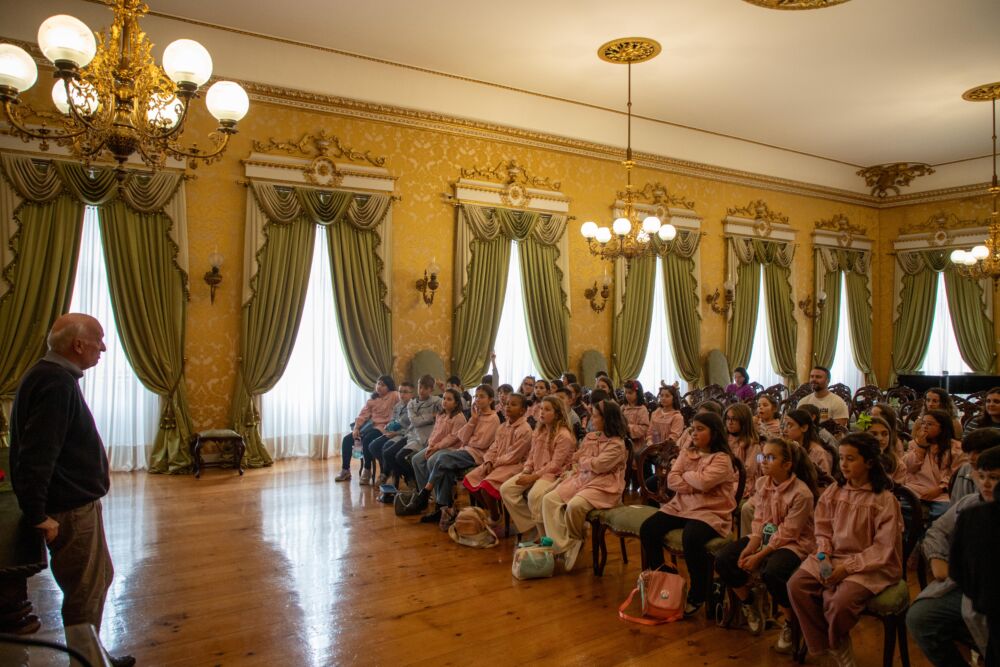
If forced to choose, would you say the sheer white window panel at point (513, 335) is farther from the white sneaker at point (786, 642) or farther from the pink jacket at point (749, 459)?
the white sneaker at point (786, 642)

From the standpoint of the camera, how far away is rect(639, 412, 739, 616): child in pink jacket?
4.11m

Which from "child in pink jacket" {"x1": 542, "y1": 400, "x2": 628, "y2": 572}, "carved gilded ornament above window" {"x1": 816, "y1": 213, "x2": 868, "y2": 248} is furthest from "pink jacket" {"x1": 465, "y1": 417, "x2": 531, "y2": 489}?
"carved gilded ornament above window" {"x1": 816, "y1": 213, "x2": 868, "y2": 248}

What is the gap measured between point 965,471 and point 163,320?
25.1 feet

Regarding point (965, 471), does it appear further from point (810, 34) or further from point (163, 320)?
point (163, 320)

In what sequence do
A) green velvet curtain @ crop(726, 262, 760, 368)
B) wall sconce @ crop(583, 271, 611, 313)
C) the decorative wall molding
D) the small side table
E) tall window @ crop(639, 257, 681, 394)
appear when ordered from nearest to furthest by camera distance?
the small side table < wall sconce @ crop(583, 271, 611, 313) < tall window @ crop(639, 257, 681, 394) < green velvet curtain @ crop(726, 262, 760, 368) < the decorative wall molding

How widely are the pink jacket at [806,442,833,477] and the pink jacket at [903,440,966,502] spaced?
0.68m

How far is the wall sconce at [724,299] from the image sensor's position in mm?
12344

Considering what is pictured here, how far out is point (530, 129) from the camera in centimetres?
1025

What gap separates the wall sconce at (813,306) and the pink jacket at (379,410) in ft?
29.4

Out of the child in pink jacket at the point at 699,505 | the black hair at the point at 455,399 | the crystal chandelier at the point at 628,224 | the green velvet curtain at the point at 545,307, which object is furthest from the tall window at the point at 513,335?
the child in pink jacket at the point at 699,505

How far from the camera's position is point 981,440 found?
3689mm

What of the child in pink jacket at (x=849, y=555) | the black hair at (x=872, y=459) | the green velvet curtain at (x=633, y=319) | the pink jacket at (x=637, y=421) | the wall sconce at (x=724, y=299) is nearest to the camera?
the child in pink jacket at (x=849, y=555)

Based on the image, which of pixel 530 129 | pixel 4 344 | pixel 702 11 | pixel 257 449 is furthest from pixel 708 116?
pixel 4 344

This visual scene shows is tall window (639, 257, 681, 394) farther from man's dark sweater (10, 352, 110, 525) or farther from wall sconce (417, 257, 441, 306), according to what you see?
man's dark sweater (10, 352, 110, 525)
